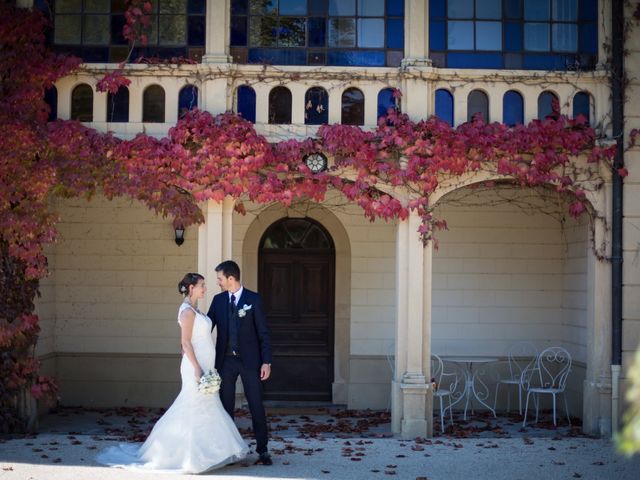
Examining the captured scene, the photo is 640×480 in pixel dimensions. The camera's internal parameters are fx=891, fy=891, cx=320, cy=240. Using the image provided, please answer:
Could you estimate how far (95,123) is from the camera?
9.72 meters

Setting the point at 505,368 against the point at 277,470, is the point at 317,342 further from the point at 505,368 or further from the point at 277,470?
the point at 277,470

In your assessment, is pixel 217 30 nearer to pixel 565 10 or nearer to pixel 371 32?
pixel 371 32

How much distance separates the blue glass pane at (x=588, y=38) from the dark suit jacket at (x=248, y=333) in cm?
500

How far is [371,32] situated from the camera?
10211 mm

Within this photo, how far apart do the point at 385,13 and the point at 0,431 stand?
→ 20.5 feet

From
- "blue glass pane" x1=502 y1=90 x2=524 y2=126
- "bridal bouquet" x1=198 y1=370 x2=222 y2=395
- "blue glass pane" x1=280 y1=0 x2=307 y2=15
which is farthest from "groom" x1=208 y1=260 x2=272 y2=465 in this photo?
"blue glass pane" x1=502 y1=90 x2=524 y2=126

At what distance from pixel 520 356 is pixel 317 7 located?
5345 millimetres

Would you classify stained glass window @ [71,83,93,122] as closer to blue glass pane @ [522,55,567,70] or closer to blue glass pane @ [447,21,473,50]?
blue glass pane @ [447,21,473,50]

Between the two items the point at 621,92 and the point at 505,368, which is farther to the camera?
the point at 505,368

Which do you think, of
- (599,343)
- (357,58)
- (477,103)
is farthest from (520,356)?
(357,58)

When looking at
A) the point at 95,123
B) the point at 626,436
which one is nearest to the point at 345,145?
the point at 95,123

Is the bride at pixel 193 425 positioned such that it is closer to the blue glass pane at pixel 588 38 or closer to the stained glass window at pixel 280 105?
the stained glass window at pixel 280 105

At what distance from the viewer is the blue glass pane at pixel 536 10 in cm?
1031

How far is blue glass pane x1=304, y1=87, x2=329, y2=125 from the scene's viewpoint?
32.3ft
